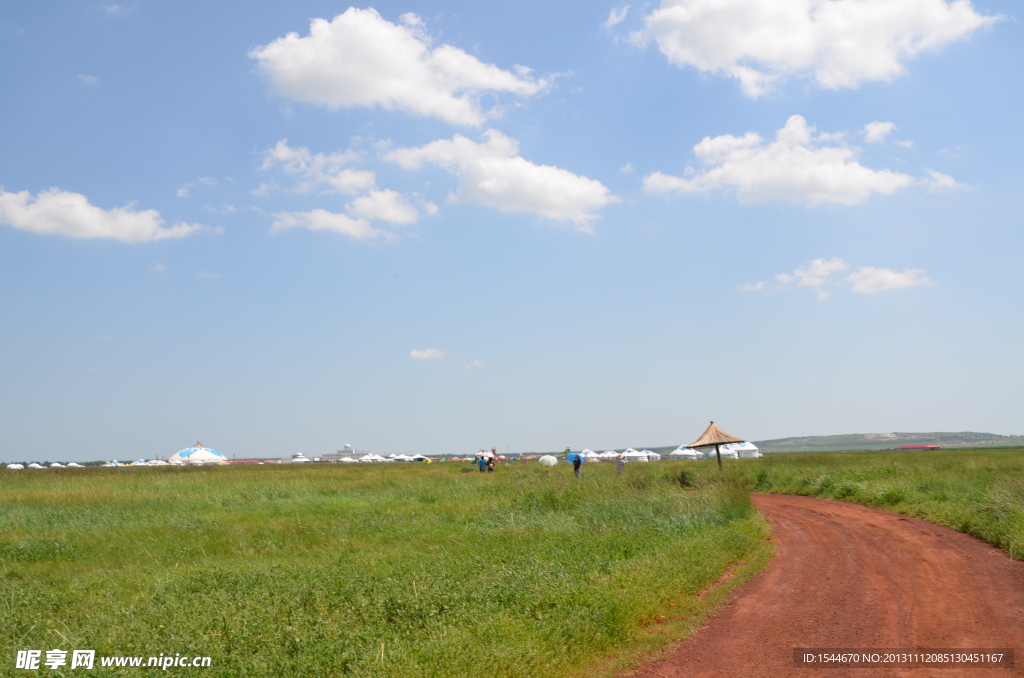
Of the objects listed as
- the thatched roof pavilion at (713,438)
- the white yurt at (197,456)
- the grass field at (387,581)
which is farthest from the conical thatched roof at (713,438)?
the white yurt at (197,456)

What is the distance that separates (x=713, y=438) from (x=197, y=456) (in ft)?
192

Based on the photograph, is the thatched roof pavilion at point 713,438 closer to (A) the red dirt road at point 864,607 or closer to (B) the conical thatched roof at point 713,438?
(B) the conical thatched roof at point 713,438

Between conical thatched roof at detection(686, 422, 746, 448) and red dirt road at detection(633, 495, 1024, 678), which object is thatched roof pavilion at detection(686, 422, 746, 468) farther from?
red dirt road at detection(633, 495, 1024, 678)

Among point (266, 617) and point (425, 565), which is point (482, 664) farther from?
point (425, 565)

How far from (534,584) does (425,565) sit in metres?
2.80

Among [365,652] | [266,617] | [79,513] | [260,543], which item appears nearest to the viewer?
[365,652]

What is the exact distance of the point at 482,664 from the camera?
703 cm

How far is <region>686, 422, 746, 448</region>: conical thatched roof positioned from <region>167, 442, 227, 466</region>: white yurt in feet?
183

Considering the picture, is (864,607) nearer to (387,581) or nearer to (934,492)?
(387,581)

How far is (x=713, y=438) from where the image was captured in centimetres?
3769

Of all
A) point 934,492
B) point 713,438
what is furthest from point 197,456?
point 934,492

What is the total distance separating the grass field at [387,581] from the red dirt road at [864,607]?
25.5 inches

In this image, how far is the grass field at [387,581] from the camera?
25.6 ft

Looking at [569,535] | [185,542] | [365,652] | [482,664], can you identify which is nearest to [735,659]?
[482,664]
